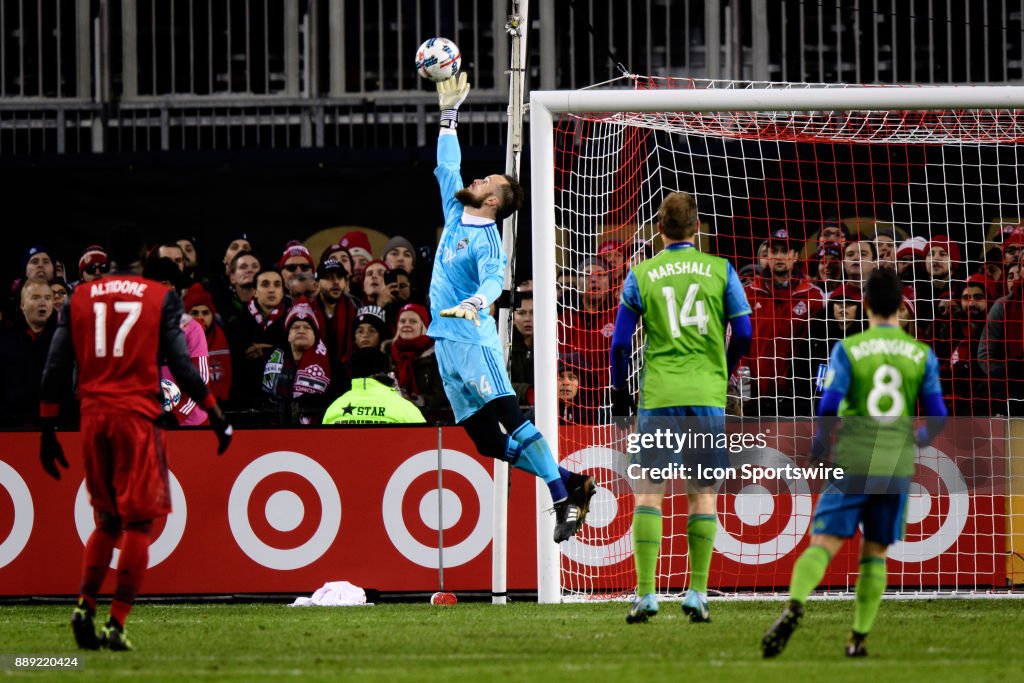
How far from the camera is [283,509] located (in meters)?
10.4

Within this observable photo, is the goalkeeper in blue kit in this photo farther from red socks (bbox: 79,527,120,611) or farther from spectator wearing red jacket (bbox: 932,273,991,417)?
spectator wearing red jacket (bbox: 932,273,991,417)

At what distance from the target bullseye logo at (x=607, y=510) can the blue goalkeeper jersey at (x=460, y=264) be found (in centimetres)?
189

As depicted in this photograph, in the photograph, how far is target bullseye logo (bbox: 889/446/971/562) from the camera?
1018 centimetres

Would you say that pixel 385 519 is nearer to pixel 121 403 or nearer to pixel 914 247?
pixel 121 403

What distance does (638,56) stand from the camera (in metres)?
16.7

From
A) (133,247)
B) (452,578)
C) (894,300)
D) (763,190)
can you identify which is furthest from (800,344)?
(133,247)

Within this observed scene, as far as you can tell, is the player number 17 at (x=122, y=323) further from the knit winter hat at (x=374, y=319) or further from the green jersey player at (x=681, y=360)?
the knit winter hat at (x=374, y=319)

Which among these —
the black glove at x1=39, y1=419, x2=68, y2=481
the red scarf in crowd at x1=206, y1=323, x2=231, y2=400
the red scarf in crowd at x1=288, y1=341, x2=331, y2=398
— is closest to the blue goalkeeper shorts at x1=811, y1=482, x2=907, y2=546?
the black glove at x1=39, y1=419, x2=68, y2=481

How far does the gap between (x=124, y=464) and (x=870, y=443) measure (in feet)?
10.9

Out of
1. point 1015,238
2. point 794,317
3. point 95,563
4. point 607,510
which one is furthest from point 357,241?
point 95,563

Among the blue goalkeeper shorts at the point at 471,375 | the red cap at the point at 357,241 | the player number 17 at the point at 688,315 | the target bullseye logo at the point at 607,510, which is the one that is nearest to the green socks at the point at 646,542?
the player number 17 at the point at 688,315

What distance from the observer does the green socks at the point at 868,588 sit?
246 inches

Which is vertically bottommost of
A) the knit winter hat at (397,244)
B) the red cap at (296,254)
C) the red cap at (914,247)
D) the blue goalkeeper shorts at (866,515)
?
the blue goalkeeper shorts at (866,515)

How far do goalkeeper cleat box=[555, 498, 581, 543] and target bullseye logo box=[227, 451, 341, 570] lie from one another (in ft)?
8.37
